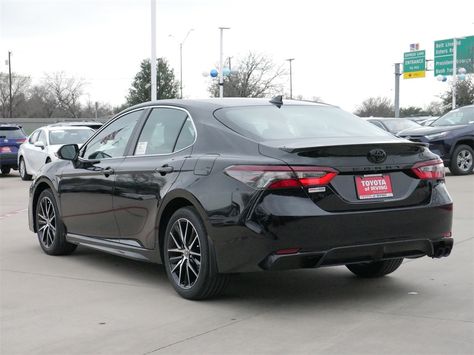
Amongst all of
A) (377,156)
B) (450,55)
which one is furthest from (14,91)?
(377,156)

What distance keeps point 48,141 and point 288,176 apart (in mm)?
15011

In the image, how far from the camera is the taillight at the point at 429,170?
223 inches

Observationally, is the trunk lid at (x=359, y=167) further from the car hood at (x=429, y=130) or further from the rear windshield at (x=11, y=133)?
the rear windshield at (x=11, y=133)

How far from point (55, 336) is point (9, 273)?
8.09ft

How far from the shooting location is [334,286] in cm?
630

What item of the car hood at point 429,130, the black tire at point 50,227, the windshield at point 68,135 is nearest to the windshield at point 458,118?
the car hood at point 429,130

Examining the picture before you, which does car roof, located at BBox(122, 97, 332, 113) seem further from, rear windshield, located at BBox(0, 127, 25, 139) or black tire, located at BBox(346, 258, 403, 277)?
rear windshield, located at BBox(0, 127, 25, 139)

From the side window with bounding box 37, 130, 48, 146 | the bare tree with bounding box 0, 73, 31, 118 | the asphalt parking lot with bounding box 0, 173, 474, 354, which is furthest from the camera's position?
the bare tree with bounding box 0, 73, 31, 118

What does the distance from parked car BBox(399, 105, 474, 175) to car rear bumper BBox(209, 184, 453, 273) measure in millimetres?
12891

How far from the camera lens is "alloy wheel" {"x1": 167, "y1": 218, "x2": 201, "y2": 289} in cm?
575

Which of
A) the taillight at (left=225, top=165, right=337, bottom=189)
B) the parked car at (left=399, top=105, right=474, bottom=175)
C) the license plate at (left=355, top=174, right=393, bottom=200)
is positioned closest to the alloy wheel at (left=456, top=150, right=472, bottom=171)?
the parked car at (left=399, top=105, right=474, bottom=175)

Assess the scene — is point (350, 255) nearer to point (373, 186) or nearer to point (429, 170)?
Answer: point (373, 186)

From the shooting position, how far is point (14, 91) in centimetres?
10131

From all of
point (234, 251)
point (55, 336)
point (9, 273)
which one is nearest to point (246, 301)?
point (234, 251)
